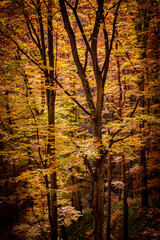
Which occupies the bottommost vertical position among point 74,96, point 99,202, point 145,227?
point 145,227

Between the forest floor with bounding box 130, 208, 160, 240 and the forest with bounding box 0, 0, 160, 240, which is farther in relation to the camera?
the forest floor with bounding box 130, 208, 160, 240

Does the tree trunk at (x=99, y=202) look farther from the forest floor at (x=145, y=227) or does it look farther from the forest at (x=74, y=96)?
the forest floor at (x=145, y=227)

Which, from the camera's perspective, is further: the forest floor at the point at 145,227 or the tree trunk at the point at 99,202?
the forest floor at the point at 145,227

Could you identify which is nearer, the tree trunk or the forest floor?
the tree trunk

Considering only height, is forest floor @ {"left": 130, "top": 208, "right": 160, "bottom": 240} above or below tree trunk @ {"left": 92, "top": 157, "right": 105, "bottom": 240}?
below

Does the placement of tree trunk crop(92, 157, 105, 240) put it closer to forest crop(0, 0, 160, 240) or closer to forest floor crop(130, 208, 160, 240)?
forest crop(0, 0, 160, 240)

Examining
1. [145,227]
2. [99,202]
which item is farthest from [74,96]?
[145,227]

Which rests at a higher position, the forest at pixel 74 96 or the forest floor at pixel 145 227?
the forest at pixel 74 96

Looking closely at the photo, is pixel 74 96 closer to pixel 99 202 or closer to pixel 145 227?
pixel 99 202

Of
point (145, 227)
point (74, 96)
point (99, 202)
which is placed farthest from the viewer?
point (145, 227)

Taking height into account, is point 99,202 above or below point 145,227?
above

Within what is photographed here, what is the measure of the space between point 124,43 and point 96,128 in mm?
4288

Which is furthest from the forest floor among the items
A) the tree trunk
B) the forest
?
the tree trunk

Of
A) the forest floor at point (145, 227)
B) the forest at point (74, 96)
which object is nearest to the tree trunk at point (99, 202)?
the forest at point (74, 96)
